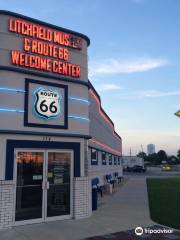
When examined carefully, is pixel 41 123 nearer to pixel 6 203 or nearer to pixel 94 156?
pixel 6 203

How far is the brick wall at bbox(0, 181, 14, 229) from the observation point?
11.8 metres

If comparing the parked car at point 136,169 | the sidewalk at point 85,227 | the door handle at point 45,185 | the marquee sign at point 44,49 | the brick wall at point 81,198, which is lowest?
the sidewalk at point 85,227

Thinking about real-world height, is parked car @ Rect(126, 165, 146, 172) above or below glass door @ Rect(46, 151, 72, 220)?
above

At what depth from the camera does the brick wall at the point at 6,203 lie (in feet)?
38.5

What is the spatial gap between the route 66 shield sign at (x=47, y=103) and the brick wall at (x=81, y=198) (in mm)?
2870

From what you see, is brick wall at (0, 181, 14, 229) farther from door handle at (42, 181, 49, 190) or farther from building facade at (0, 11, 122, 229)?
door handle at (42, 181, 49, 190)

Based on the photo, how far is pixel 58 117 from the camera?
13.9 m

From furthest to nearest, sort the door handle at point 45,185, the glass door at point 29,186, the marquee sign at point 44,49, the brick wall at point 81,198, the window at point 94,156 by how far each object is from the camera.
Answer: the window at point 94,156 < the brick wall at point 81,198 < the marquee sign at point 44,49 < the door handle at point 45,185 < the glass door at point 29,186

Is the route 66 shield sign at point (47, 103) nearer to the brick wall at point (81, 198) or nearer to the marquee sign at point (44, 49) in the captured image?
the marquee sign at point (44, 49)

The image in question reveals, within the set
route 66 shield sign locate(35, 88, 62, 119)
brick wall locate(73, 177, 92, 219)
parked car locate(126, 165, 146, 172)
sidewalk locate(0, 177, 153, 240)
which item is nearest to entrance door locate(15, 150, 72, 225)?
brick wall locate(73, 177, 92, 219)

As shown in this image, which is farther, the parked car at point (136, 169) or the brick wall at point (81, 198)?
the parked car at point (136, 169)

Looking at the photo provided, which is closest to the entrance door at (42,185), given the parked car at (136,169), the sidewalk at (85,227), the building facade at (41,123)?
the building facade at (41,123)

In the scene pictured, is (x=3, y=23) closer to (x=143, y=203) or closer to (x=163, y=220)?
(x=163, y=220)

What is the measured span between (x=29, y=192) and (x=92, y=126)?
29.5 feet
